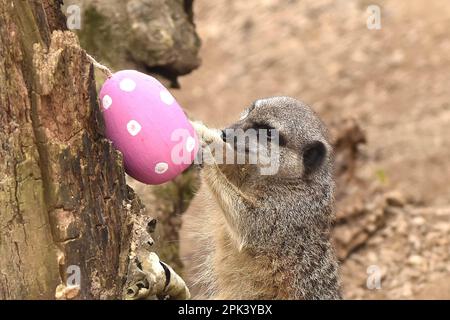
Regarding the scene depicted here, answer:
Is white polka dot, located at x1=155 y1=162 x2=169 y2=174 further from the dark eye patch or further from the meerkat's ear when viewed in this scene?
the meerkat's ear

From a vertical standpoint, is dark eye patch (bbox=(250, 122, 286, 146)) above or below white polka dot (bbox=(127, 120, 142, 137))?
below

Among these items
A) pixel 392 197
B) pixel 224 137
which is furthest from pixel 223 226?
pixel 392 197

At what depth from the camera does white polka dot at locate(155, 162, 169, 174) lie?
4.64m

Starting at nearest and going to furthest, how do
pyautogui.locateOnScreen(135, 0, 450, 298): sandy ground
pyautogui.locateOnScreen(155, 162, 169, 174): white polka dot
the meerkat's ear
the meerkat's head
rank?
1. pyautogui.locateOnScreen(155, 162, 169, 174): white polka dot
2. the meerkat's head
3. the meerkat's ear
4. pyautogui.locateOnScreen(135, 0, 450, 298): sandy ground

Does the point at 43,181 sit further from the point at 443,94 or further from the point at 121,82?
the point at 443,94

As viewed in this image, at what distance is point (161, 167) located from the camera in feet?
15.3

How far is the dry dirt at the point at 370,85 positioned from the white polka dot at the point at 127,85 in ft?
13.8

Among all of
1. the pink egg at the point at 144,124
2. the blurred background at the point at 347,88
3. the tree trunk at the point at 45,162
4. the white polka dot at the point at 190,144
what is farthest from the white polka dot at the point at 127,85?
the blurred background at the point at 347,88

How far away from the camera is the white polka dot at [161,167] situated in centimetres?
464

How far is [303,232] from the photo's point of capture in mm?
6184

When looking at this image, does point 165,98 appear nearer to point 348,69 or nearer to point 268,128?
point 268,128

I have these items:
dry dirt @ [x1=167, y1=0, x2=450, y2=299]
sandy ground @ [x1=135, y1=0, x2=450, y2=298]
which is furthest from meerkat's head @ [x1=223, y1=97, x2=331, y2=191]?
sandy ground @ [x1=135, y1=0, x2=450, y2=298]

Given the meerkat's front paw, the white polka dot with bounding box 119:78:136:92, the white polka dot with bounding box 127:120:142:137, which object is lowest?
the meerkat's front paw

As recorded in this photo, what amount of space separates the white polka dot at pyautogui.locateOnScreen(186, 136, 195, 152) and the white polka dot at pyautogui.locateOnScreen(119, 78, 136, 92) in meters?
0.46
